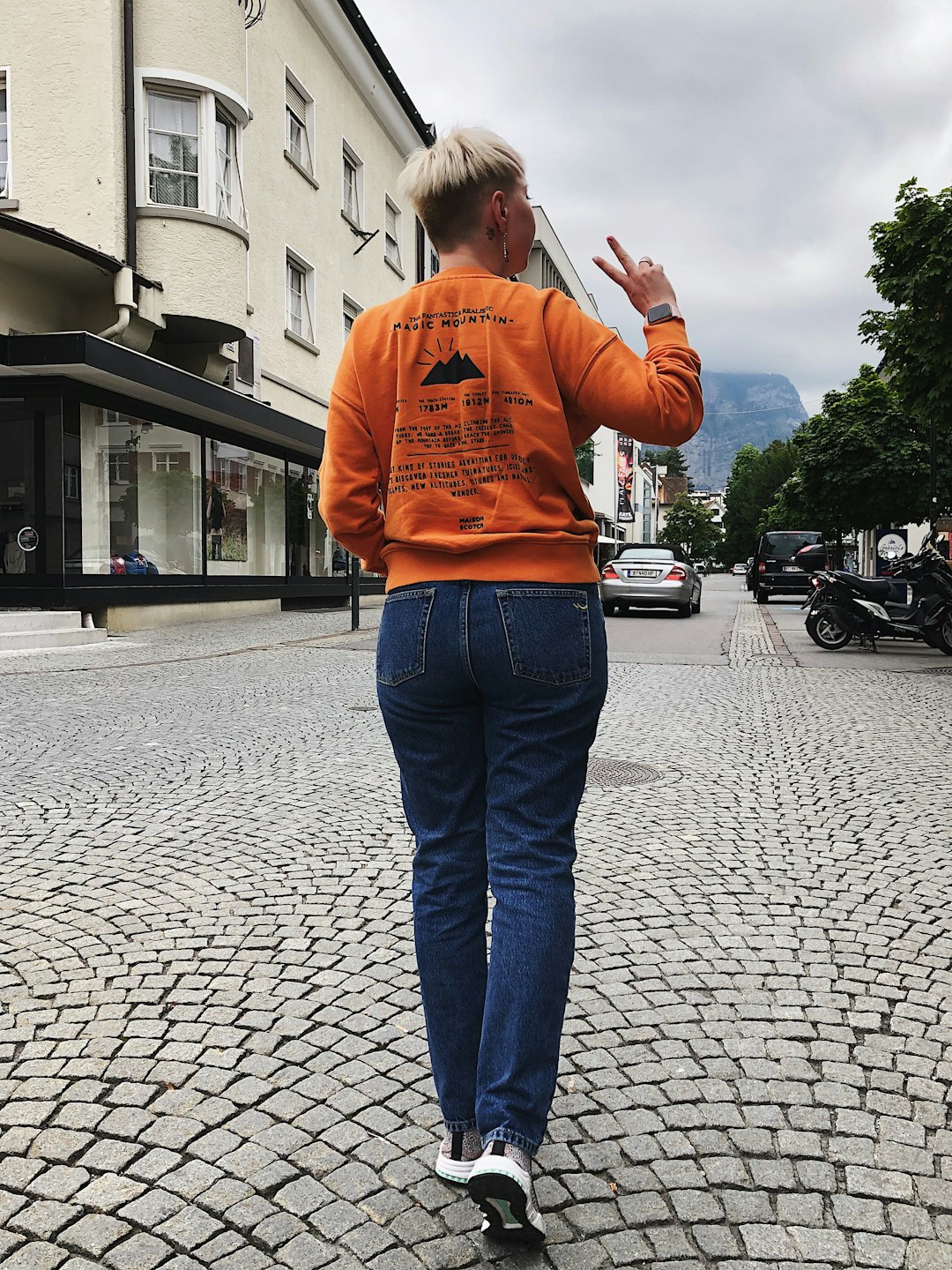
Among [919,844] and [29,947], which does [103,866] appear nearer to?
[29,947]

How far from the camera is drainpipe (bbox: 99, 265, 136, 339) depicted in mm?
14586

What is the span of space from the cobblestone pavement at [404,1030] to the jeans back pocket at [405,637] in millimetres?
962

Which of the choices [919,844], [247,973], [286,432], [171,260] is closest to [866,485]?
[286,432]

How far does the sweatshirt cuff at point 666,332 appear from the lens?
81.1 inches

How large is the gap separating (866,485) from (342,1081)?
2933 centimetres

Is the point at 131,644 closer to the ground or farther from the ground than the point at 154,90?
closer to the ground

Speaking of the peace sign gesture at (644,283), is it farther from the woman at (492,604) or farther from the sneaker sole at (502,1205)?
the sneaker sole at (502,1205)

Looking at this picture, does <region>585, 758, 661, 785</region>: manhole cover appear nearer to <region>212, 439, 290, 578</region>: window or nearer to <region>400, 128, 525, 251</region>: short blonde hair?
<region>400, 128, 525, 251</region>: short blonde hair

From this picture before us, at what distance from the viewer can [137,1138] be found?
2238mm

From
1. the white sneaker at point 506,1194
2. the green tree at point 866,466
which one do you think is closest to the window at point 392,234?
the green tree at point 866,466

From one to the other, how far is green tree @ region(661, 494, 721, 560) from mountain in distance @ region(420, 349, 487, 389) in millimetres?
121790

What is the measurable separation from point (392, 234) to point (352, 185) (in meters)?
2.97

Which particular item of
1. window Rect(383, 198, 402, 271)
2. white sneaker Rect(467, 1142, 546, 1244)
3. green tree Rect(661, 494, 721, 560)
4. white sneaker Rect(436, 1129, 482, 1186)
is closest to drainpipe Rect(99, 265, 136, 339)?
window Rect(383, 198, 402, 271)

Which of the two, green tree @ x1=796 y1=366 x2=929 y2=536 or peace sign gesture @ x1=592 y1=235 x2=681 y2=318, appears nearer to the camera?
peace sign gesture @ x1=592 y1=235 x2=681 y2=318
